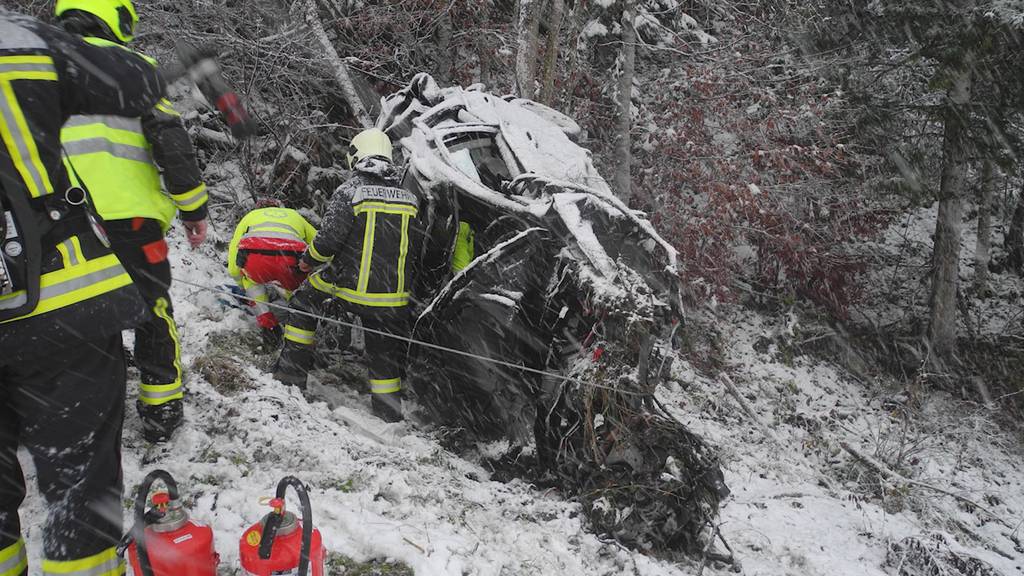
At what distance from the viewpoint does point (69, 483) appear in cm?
190

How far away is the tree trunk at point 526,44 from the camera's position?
25.5ft

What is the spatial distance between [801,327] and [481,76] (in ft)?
21.5

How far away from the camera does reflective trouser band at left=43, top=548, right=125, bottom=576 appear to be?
1.88 metres

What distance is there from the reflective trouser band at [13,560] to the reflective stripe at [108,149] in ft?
4.80

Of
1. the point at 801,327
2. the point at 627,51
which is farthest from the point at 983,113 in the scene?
the point at 627,51

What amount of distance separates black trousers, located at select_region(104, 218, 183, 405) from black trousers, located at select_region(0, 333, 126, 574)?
37.6 inches

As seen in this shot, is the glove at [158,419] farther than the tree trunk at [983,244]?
No

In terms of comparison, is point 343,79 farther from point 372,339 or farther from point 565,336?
point 565,336

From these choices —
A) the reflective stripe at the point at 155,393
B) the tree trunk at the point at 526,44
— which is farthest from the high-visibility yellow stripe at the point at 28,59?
the tree trunk at the point at 526,44

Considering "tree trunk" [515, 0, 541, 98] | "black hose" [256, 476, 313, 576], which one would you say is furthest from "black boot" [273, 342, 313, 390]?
"tree trunk" [515, 0, 541, 98]

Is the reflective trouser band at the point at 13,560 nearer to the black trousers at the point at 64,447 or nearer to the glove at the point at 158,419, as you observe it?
the black trousers at the point at 64,447

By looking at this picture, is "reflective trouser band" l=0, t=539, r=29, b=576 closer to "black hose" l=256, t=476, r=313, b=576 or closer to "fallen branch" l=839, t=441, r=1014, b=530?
"black hose" l=256, t=476, r=313, b=576

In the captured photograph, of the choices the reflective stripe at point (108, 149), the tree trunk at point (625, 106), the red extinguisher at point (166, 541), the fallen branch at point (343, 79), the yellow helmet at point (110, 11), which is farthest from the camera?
the tree trunk at point (625, 106)

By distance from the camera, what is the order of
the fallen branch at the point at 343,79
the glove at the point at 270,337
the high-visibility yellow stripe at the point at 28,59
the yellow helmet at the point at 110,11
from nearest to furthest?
the high-visibility yellow stripe at the point at 28,59, the yellow helmet at the point at 110,11, the glove at the point at 270,337, the fallen branch at the point at 343,79
